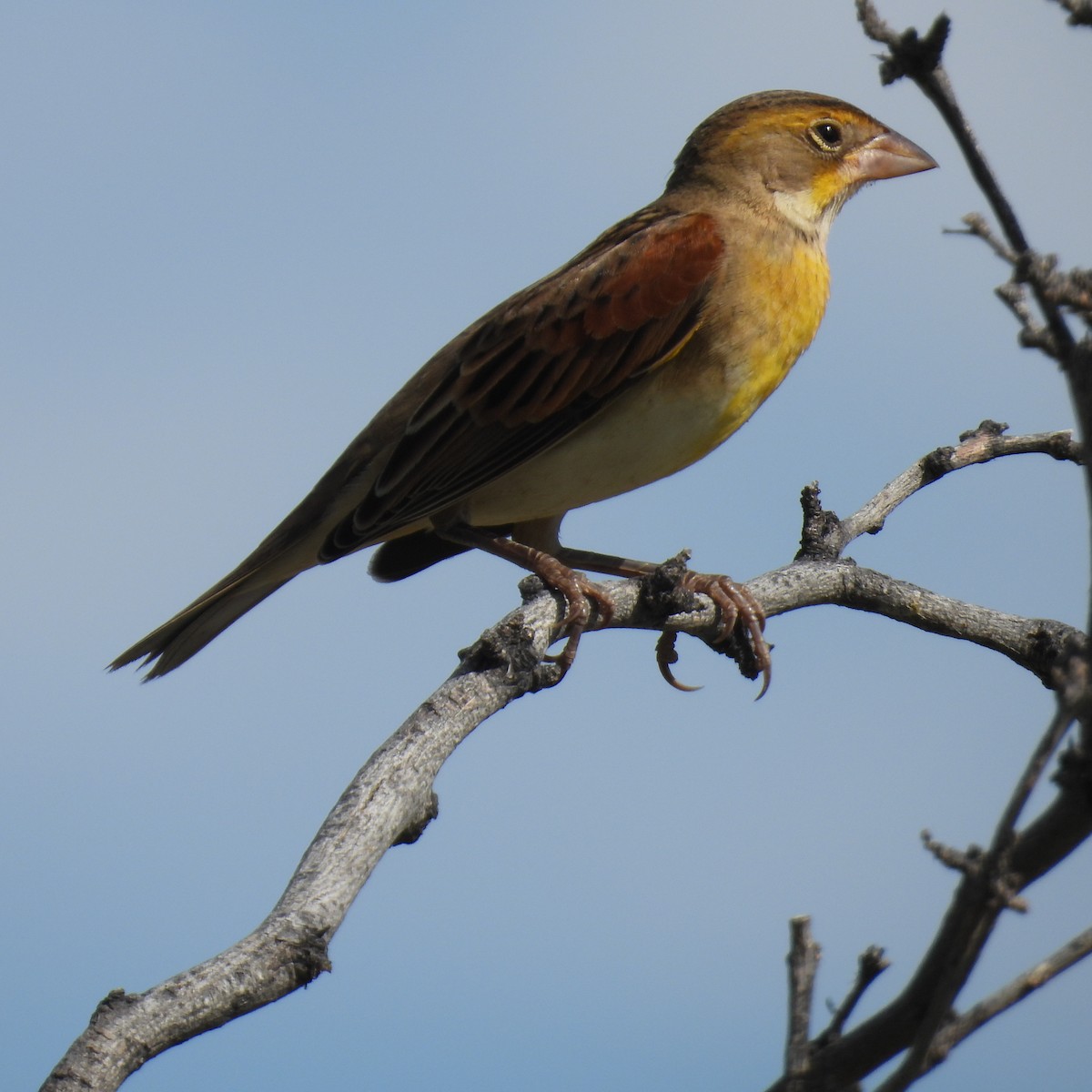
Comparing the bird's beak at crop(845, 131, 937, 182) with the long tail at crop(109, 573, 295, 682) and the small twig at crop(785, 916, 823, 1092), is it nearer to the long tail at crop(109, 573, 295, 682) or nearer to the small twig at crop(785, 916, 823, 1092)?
the long tail at crop(109, 573, 295, 682)

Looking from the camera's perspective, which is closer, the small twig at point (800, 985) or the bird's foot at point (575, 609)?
the small twig at point (800, 985)

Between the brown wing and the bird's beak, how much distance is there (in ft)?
2.96

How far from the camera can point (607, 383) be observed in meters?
5.47

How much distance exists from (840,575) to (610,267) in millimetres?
1523

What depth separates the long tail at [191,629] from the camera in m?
5.84

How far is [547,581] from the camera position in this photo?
498cm

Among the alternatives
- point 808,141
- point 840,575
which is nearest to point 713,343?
point 840,575

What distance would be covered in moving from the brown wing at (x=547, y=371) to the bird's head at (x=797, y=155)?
0.47 m

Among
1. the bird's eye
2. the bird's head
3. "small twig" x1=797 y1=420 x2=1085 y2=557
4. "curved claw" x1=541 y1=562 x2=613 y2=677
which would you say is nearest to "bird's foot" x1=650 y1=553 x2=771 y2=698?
"curved claw" x1=541 y1=562 x2=613 y2=677

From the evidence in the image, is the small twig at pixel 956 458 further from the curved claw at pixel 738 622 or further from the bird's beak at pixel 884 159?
the bird's beak at pixel 884 159

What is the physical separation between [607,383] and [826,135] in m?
1.69

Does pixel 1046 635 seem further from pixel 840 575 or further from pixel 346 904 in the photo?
pixel 346 904

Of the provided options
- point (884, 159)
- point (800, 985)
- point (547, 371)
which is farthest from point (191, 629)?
point (800, 985)

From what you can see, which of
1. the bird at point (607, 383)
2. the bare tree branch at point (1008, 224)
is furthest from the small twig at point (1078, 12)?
the bird at point (607, 383)
